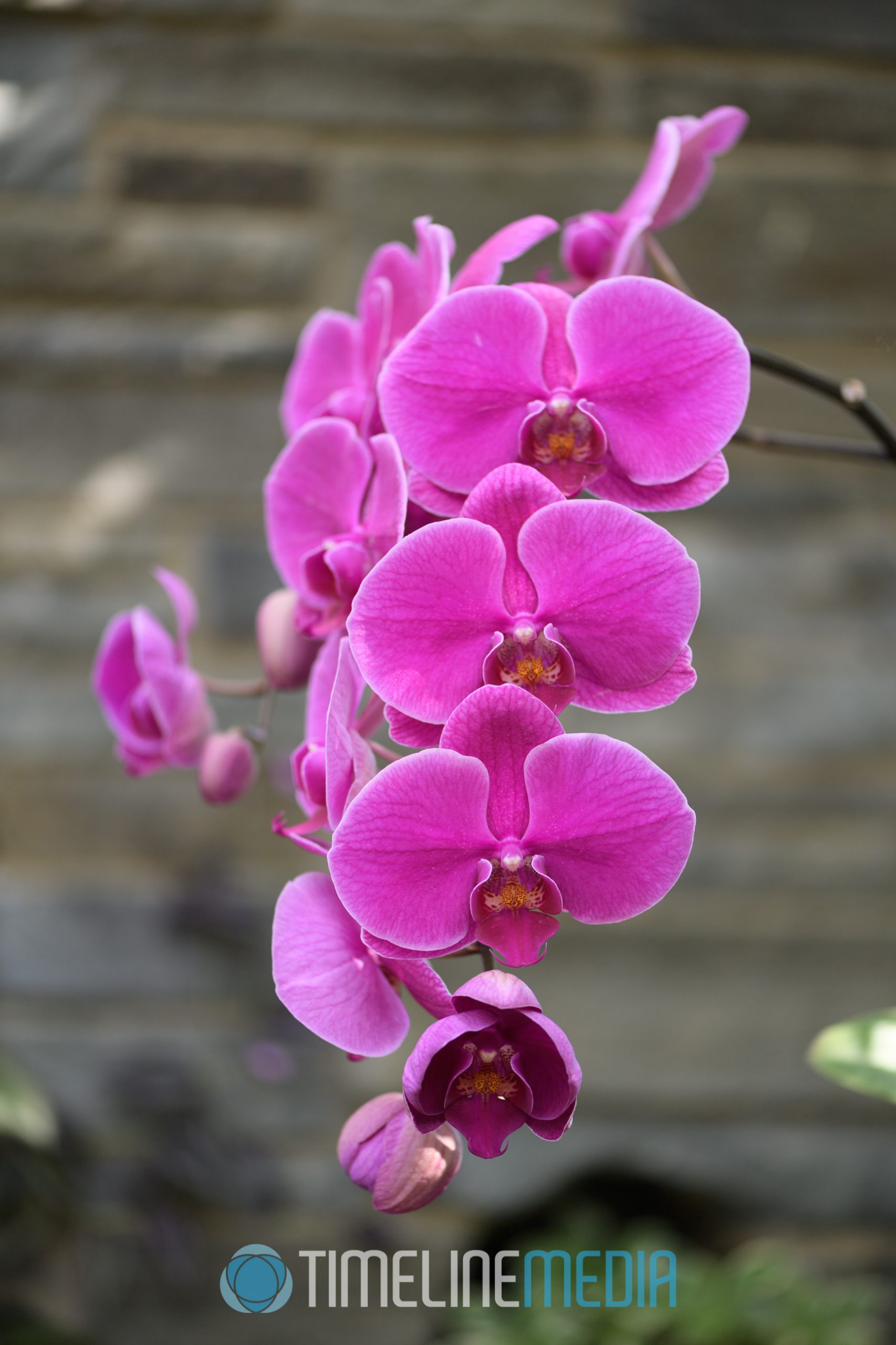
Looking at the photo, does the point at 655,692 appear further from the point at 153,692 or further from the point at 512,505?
the point at 153,692

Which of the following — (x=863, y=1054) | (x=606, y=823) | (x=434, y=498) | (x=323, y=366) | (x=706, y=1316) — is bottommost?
(x=706, y=1316)

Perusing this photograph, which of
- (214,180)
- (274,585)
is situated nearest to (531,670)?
(274,585)

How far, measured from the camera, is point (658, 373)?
30 centimetres

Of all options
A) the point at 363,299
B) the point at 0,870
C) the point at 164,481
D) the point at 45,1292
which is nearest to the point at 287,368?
the point at 164,481

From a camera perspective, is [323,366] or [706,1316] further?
[706,1316]

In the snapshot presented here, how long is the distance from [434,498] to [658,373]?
78 millimetres

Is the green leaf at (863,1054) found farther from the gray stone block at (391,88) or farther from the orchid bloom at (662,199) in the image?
the gray stone block at (391,88)

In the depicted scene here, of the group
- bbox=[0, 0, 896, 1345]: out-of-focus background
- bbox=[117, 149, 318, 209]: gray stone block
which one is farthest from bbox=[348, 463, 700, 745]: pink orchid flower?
bbox=[117, 149, 318, 209]: gray stone block

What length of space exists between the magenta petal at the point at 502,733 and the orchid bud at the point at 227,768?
17 cm

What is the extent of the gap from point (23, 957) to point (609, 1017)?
0.71m

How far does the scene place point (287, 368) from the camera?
45.4 inches

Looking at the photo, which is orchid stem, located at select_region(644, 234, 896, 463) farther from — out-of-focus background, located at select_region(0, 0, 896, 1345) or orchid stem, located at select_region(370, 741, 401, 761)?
out-of-focus background, located at select_region(0, 0, 896, 1345)

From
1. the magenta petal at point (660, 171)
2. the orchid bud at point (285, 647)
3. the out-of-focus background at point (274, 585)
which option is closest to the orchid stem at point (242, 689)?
the orchid bud at point (285, 647)

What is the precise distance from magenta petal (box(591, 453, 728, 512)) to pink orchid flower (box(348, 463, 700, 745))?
47 mm
